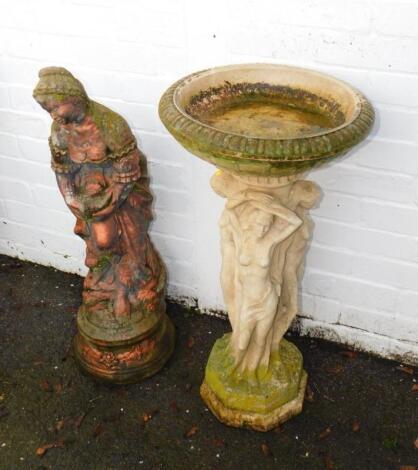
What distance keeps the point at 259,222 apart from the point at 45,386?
1.68 meters

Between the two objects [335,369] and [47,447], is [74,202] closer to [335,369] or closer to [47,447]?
[47,447]

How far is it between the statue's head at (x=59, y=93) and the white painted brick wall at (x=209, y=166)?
57cm

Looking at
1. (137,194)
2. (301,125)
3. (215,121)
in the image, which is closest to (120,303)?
(137,194)

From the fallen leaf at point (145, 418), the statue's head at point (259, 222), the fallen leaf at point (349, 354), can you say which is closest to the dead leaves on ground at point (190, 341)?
the fallen leaf at point (145, 418)

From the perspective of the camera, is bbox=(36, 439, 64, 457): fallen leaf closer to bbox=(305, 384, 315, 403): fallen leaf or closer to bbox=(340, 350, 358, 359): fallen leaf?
bbox=(305, 384, 315, 403): fallen leaf

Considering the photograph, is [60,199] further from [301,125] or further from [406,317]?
[406,317]

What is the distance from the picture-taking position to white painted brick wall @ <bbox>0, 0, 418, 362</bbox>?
8.11 feet

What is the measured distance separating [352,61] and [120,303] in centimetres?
167

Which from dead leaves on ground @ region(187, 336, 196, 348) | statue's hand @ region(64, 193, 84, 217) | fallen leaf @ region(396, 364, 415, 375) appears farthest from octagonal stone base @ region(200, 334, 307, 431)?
statue's hand @ region(64, 193, 84, 217)

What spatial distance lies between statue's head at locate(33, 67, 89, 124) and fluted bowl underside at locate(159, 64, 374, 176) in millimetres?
427

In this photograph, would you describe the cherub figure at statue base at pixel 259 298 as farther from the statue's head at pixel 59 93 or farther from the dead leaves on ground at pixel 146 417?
the statue's head at pixel 59 93

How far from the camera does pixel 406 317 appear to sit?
124 inches

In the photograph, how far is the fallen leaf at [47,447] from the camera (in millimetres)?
2842

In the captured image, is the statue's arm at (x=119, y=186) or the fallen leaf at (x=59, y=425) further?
the fallen leaf at (x=59, y=425)
